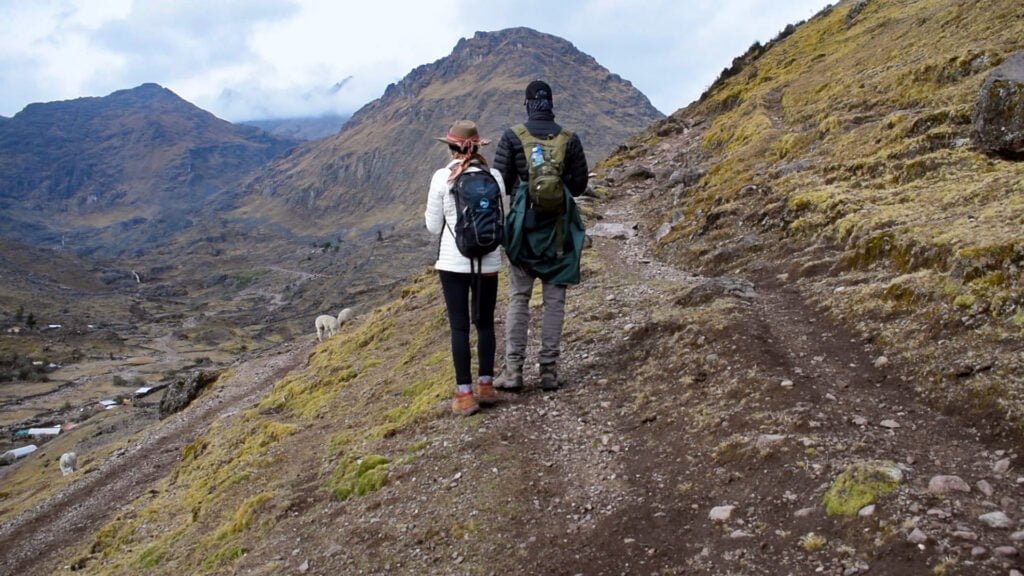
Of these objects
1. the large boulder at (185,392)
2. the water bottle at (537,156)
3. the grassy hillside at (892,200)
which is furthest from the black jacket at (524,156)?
the large boulder at (185,392)

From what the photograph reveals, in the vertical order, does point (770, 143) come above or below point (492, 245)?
above

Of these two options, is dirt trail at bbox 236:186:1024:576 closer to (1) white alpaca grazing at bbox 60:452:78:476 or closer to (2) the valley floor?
(2) the valley floor

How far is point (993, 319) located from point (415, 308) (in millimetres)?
18326

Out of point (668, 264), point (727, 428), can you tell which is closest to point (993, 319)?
point (727, 428)

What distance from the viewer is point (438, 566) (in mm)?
6266

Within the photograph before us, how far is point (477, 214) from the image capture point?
8.15 m

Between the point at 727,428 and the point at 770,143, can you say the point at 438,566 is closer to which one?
the point at 727,428

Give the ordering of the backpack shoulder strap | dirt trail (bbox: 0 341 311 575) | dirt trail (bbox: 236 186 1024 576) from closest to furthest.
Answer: dirt trail (bbox: 236 186 1024 576) < the backpack shoulder strap < dirt trail (bbox: 0 341 311 575)

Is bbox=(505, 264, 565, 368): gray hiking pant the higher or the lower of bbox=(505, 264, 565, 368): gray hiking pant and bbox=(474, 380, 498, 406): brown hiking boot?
the higher

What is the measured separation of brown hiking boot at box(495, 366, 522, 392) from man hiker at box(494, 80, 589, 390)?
19.1 inches

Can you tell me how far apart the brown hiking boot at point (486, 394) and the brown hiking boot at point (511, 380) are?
0.93 ft

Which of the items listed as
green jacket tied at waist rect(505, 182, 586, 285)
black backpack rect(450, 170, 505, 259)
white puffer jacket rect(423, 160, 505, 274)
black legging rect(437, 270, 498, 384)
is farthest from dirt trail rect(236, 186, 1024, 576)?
black backpack rect(450, 170, 505, 259)

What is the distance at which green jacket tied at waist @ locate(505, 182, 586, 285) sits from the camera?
8625 millimetres

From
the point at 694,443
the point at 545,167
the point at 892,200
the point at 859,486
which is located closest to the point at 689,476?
the point at 694,443
